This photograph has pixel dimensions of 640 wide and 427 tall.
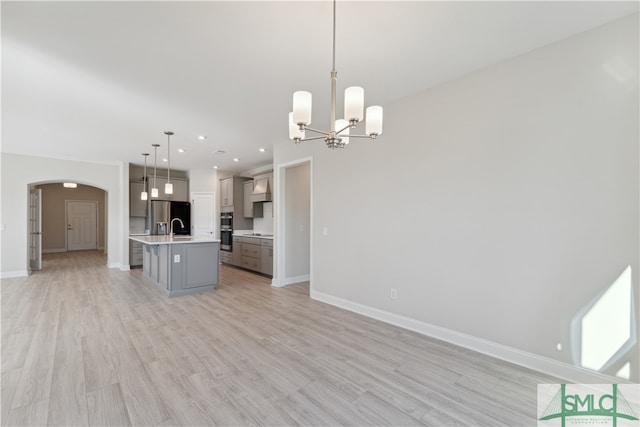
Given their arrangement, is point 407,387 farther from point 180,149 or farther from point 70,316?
point 180,149

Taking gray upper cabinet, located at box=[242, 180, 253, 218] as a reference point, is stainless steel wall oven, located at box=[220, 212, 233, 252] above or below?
below

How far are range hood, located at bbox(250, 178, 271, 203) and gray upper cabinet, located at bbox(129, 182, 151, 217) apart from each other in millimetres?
2973

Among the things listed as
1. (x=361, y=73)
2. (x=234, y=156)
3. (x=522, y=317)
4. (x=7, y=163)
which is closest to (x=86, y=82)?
(x=361, y=73)

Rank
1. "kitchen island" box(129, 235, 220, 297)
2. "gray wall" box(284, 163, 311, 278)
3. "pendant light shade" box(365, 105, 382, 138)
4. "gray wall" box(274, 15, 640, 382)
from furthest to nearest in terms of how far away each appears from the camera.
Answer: "gray wall" box(284, 163, 311, 278), "kitchen island" box(129, 235, 220, 297), "gray wall" box(274, 15, 640, 382), "pendant light shade" box(365, 105, 382, 138)

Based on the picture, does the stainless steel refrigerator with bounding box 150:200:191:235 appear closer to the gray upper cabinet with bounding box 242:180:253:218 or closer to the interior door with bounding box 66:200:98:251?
the gray upper cabinet with bounding box 242:180:253:218

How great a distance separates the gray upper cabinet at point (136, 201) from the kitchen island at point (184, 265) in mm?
2897

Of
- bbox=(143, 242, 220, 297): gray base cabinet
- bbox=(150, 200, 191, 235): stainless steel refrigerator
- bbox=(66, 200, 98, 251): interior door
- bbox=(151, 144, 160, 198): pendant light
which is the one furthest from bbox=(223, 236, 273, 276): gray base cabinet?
bbox=(66, 200, 98, 251): interior door

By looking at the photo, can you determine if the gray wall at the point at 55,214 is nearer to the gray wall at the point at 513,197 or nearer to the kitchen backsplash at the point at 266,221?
the kitchen backsplash at the point at 266,221

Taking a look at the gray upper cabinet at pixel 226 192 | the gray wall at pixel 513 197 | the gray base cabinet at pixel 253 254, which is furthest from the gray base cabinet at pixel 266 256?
the gray wall at pixel 513 197

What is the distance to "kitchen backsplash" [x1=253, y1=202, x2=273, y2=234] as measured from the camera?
7332 millimetres

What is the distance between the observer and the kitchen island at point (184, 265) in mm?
4727

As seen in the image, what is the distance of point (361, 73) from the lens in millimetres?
2844
